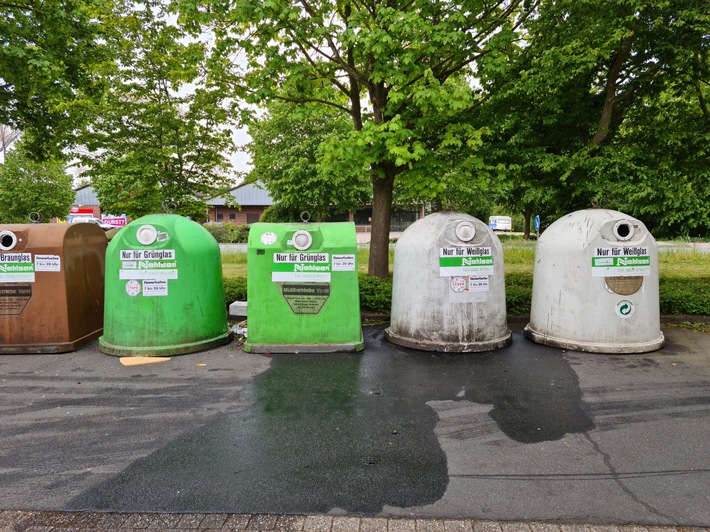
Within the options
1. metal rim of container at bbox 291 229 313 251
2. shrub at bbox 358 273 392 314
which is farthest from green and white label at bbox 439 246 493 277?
shrub at bbox 358 273 392 314

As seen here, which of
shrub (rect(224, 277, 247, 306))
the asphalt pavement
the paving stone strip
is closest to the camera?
the paving stone strip

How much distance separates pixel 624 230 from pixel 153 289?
5.11 m

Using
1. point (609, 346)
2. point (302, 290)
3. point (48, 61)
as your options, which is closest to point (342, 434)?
point (302, 290)

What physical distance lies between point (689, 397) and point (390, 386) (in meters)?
2.46

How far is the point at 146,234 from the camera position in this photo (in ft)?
15.3

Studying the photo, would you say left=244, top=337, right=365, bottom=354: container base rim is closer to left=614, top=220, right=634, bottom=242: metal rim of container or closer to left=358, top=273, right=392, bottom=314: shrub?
left=358, top=273, right=392, bottom=314: shrub

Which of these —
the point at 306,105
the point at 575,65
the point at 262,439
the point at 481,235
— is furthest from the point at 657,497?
the point at 306,105

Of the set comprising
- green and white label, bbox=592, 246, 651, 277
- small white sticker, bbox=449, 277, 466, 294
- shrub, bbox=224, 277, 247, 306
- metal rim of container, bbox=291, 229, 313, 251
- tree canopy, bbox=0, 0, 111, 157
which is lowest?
shrub, bbox=224, 277, 247, 306

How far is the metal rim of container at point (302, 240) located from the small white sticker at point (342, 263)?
32cm

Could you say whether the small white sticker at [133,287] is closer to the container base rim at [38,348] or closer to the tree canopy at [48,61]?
the container base rim at [38,348]

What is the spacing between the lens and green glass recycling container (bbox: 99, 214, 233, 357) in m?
4.66

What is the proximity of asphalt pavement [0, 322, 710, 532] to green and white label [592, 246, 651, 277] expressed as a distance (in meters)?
0.90

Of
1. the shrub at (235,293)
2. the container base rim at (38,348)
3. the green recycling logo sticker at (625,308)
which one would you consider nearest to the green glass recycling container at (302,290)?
the shrub at (235,293)

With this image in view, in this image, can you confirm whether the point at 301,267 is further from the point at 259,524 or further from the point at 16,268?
the point at 16,268
